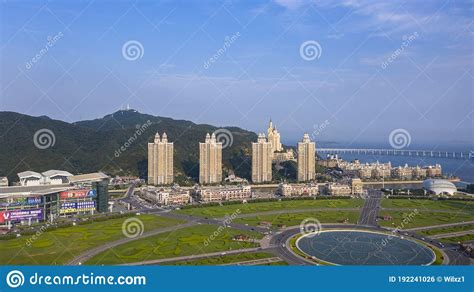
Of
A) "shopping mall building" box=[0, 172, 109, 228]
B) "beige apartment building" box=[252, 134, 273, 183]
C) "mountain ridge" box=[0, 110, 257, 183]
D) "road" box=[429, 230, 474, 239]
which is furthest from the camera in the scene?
"beige apartment building" box=[252, 134, 273, 183]

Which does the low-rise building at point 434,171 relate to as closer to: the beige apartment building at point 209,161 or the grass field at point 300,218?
the beige apartment building at point 209,161

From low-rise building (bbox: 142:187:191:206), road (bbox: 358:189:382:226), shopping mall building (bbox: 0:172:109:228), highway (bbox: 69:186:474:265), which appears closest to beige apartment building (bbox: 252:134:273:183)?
road (bbox: 358:189:382:226)

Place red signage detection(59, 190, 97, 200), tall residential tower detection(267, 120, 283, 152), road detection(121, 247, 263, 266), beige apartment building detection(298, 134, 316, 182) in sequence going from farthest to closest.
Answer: tall residential tower detection(267, 120, 283, 152), beige apartment building detection(298, 134, 316, 182), red signage detection(59, 190, 97, 200), road detection(121, 247, 263, 266)

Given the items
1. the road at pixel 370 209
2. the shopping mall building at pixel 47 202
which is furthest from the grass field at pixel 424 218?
the shopping mall building at pixel 47 202

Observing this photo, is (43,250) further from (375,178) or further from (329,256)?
(375,178)

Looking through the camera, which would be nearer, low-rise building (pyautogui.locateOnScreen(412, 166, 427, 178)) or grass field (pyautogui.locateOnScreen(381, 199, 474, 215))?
grass field (pyautogui.locateOnScreen(381, 199, 474, 215))

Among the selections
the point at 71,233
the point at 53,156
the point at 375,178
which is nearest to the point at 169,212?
the point at 71,233

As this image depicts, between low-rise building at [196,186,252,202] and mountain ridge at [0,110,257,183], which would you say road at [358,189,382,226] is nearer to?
low-rise building at [196,186,252,202]
